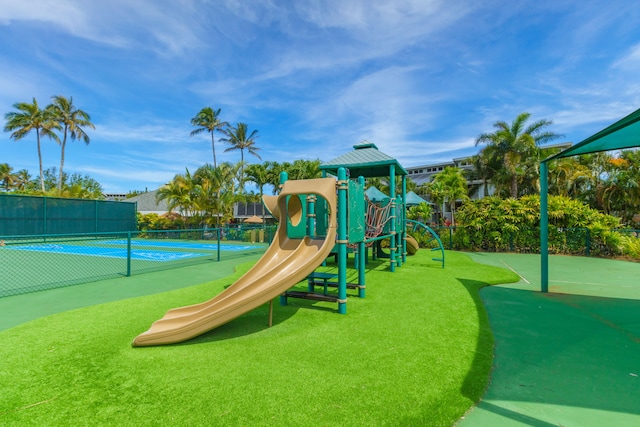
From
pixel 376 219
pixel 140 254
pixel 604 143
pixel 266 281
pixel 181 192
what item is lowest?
pixel 140 254

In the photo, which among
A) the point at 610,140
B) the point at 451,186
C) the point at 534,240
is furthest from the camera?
the point at 451,186

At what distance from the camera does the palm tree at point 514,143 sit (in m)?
26.0

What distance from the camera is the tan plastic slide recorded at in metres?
3.86

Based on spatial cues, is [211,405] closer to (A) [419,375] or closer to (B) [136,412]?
(B) [136,412]

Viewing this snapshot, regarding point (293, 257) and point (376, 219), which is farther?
point (376, 219)

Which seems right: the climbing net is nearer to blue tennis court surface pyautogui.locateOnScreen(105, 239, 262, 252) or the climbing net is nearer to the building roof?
blue tennis court surface pyautogui.locateOnScreen(105, 239, 262, 252)

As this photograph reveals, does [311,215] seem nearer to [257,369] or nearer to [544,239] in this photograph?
[257,369]

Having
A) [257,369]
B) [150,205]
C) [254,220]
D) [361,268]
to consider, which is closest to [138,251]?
[361,268]

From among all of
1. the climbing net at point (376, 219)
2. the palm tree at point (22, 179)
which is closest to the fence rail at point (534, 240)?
the climbing net at point (376, 219)

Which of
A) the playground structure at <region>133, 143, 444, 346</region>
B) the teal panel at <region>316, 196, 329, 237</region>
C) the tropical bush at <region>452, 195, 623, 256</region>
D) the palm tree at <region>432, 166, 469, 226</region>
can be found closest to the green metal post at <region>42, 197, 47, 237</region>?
the playground structure at <region>133, 143, 444, 346</region>

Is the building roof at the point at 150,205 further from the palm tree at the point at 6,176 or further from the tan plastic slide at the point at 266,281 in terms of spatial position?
the tan plastic slide at the point at 266,281

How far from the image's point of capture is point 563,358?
3.51 m

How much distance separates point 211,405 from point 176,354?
1.28m

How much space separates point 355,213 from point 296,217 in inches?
42.9
